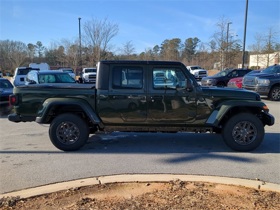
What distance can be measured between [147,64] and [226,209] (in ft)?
11.2

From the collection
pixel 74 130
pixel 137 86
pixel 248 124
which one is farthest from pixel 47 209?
pixel 248 124

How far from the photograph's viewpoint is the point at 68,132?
20.2 feet

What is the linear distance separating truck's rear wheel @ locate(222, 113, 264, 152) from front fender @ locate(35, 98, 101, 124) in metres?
2.63

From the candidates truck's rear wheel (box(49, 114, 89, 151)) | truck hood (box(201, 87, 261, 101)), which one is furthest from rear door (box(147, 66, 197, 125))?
truck's rear wheel (box(49, 114, 89, 151))

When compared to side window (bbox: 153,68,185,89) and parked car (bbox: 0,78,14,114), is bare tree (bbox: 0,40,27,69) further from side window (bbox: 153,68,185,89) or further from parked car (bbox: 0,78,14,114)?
side window (bbox: 153,68,185,89)

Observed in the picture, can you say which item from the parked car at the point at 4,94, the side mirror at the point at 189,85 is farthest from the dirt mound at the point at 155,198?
the parked car at the point at 4,94

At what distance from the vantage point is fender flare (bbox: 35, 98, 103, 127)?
6008 millimetres

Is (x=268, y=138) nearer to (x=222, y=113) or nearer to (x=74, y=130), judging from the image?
(x=222, y=113)

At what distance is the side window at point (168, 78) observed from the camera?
6125mm

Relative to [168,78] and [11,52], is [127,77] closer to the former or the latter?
[168,78]

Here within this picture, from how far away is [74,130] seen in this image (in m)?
6.18

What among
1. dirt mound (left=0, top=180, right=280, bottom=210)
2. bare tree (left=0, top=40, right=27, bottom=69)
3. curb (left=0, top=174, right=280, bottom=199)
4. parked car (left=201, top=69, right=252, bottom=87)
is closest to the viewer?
dirt mound (left=0, top=180, right=280, bottom=210)

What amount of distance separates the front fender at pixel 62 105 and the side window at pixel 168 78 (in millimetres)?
1357

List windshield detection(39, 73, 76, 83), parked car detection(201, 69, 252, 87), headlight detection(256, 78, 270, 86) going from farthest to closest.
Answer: parked car detection(201, 69, 252, 87) < headlight detection(256, 78, 270, 86) < windshield detection(39, 73, 76, 83)
